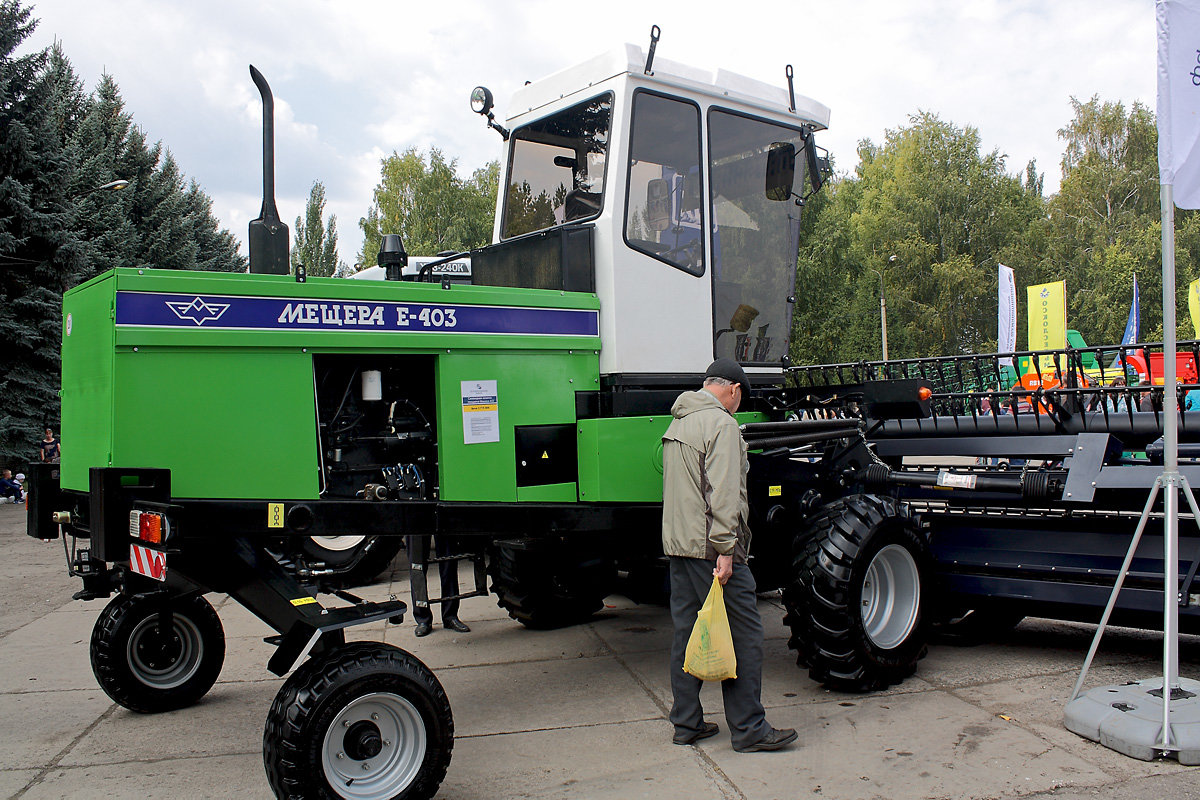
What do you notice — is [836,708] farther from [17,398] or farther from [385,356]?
[17,398]

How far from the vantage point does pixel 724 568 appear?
410cm

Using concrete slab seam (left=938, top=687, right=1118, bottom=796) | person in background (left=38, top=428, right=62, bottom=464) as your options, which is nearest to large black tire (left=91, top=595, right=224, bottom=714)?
concrete slab seam (left=938, top=687, right=1118, bottom=796)

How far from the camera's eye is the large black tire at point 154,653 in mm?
4875

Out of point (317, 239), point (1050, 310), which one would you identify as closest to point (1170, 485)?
point (1050, 310)

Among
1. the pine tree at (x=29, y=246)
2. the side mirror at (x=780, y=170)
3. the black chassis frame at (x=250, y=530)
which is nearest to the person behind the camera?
the black chassis frame at (x=250, y=530)

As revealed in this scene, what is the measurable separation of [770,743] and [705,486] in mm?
1166

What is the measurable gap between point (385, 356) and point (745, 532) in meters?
1.86

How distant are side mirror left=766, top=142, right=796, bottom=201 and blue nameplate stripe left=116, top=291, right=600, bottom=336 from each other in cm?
161

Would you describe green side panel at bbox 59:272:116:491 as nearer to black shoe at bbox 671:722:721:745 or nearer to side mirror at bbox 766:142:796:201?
black shoe at bbox 671:722:721:745

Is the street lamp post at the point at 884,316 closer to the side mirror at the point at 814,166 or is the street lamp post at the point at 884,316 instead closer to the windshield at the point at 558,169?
the side mirror at the point at 814,166

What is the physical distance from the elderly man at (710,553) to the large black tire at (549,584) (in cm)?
152

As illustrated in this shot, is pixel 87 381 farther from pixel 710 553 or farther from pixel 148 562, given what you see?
pixel 710 553

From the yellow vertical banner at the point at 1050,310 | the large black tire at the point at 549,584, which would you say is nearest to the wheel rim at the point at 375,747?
the large black tire at the point at 549,584

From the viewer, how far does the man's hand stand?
13.4ft
